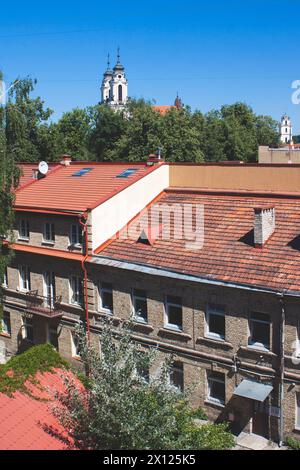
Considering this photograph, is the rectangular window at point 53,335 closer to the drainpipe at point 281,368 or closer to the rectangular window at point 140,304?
the rectangular window at point 140,304

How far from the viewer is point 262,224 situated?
21578mm

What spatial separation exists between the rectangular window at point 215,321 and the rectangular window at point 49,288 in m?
9.11

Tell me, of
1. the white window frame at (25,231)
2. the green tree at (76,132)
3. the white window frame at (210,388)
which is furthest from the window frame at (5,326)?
the green tree at (76,132)

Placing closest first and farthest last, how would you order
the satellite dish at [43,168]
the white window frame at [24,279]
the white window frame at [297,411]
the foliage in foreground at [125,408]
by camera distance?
1. the foliage in foreground at [125,408]
2. the white window frame at [297,411]
3. the white window frame at [24,279]
4. the satellite dish at [43,168]

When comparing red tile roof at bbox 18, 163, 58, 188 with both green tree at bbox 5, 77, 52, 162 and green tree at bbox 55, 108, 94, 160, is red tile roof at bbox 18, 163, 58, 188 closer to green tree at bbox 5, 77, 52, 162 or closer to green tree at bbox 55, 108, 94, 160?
green tree at bbox 5, 77, 52, 162

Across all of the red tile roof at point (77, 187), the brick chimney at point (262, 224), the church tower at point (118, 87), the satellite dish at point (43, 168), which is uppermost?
the church tower at point (118, 87)

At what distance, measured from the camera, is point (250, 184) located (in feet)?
84.4

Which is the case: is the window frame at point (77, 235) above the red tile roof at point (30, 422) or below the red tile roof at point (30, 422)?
above

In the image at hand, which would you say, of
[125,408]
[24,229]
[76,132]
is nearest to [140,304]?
[24,229]

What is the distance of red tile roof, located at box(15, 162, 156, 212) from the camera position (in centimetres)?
2638

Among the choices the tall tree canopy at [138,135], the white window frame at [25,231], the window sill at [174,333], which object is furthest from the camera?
the tall tree canopy at [138,135]

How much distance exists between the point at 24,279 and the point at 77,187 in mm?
5588

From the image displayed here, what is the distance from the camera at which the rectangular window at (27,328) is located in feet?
96.1

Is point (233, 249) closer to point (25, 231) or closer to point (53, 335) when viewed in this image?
point (53, 335)
